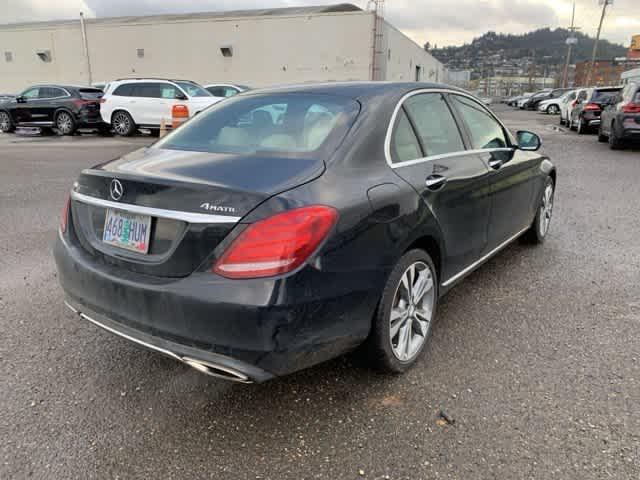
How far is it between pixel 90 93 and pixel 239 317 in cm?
1785

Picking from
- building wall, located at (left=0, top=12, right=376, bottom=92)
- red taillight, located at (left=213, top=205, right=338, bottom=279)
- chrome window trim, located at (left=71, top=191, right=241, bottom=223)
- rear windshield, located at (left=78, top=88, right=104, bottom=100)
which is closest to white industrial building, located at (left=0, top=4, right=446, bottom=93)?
building wall, located at (left=0, top=12, right=376, bottom=92)

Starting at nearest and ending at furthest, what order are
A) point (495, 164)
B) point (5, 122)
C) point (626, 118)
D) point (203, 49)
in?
point (495, 164) → point (626, 118) → point (5, 122) → point (203, 49)

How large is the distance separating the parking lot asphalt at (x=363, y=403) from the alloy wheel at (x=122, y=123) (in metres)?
13.4

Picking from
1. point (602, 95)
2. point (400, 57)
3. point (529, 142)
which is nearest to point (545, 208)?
point (529, 142)

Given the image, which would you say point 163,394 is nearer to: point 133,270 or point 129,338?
point 129,338

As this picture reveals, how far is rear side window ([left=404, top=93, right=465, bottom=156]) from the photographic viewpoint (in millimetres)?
3102

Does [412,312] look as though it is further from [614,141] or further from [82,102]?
[82,102]

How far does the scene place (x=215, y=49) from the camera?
34.1 metres

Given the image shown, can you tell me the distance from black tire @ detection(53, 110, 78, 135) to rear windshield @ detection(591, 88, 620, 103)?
17793 millimetres

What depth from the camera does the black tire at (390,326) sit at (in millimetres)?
2561

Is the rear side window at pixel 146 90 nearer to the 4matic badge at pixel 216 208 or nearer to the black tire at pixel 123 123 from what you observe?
the black tire at pixel 123 123

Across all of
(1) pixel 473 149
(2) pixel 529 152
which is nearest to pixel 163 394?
(1) pixel 473 149

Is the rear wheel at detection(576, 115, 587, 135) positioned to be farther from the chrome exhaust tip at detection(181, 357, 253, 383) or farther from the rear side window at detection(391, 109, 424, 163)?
the chrome exhaust tip at detection(181, 357, 253, 383)

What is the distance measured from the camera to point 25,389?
273 centimetres
